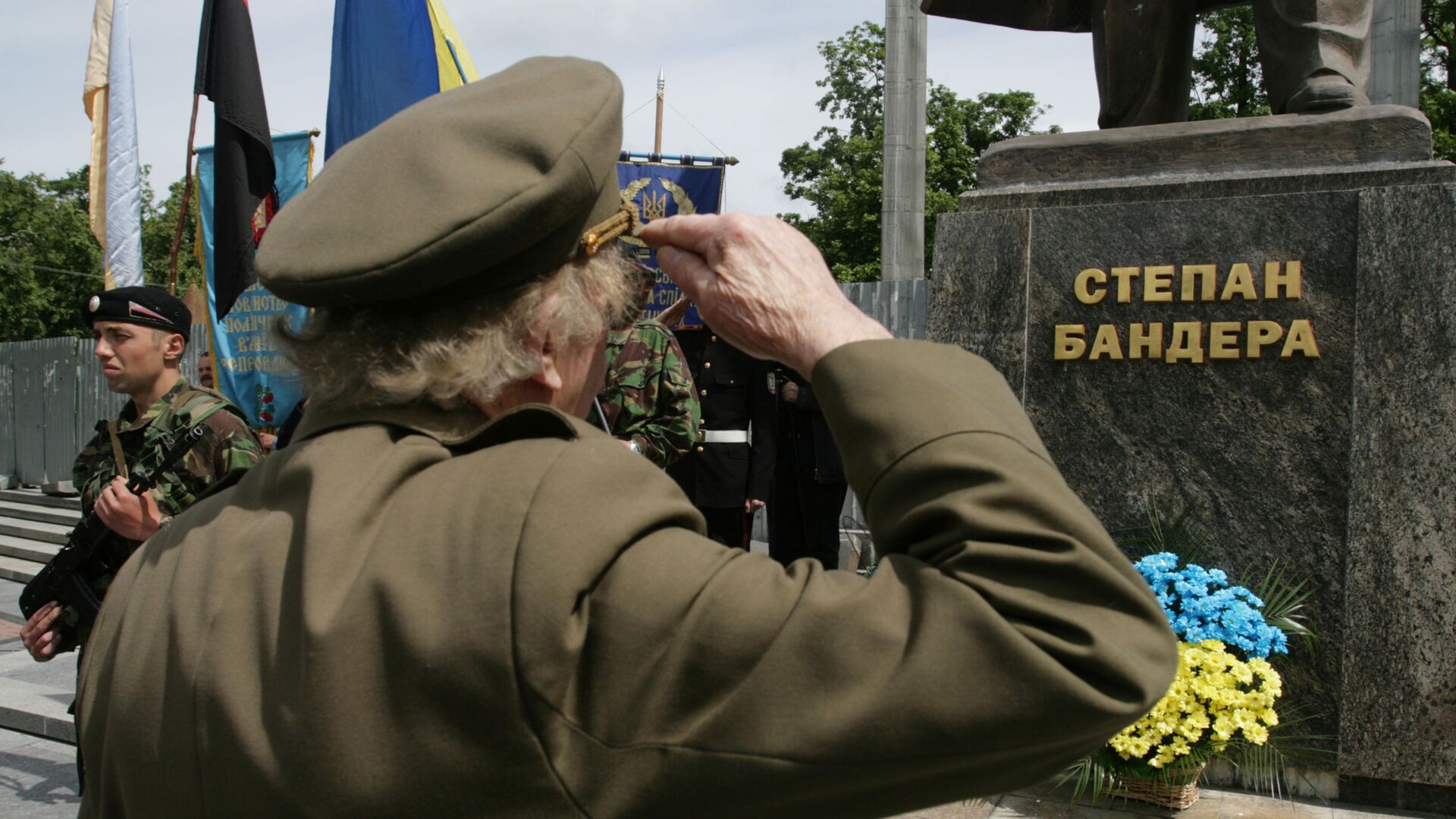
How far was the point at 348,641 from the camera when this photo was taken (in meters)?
0.85

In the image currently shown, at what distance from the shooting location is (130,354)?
401cm

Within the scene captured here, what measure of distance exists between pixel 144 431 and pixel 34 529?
929 cm

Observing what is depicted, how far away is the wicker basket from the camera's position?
3295mm

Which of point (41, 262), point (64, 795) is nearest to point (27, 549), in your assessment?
point (64, 795)

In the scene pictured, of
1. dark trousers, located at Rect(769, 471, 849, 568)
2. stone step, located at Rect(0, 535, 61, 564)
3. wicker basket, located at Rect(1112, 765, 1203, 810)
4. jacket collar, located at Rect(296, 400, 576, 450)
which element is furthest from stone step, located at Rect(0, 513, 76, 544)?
jacket collar, located at Rect(296, 400, 576, 450)

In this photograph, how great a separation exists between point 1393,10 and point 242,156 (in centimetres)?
1031

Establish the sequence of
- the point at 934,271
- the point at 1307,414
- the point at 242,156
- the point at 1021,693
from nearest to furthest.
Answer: the point at 1021,693, the point at 1307,414, the point at 934,271, the point at 242,156

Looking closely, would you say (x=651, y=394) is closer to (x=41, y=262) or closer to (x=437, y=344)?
(x=437, y=344)

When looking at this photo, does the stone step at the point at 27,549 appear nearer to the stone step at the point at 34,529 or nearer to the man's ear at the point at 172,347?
the stone step at the point at 34,529

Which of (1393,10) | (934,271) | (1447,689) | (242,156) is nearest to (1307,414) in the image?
(1447,689)

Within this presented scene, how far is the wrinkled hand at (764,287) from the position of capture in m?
1.04

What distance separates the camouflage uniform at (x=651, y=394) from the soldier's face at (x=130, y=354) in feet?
5.84

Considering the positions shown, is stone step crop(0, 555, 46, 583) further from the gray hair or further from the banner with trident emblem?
the gray hair

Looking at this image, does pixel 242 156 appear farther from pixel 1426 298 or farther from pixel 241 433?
pixel 1426 298
